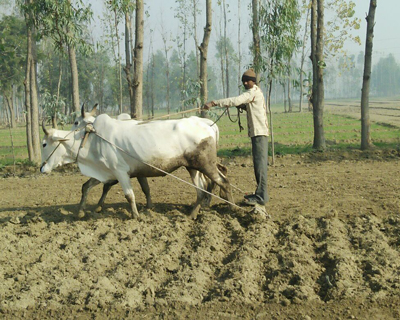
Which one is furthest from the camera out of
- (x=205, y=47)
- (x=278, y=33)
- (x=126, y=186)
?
(x=205, y=47)

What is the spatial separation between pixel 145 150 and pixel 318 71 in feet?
30.5

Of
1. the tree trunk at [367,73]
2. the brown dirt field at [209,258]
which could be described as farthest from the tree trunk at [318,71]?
the brown dirt field at [209,258]

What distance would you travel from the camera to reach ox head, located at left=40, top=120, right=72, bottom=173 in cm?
802

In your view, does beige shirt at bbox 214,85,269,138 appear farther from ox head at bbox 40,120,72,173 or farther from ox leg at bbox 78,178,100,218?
ox head at bbox 40,120,72,173

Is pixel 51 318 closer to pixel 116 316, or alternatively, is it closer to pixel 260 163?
pixel 116 316

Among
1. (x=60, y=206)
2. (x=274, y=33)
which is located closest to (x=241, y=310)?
(x=60, y=206)

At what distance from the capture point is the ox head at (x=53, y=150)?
26.3ft

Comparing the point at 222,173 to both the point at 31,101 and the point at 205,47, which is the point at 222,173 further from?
the point at 31,101

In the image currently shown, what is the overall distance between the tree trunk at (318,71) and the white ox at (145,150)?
8089 millimetres

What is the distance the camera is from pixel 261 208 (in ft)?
24.4

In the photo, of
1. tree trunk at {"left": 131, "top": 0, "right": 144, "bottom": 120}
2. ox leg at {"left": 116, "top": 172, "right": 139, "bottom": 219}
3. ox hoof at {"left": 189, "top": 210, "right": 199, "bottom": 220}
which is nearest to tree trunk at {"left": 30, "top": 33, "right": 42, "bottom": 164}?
tree trunk at {"left": 131, "top": 0, "right": 144, "bottom": 120}

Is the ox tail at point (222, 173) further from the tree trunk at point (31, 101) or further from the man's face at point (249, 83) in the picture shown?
the tree trunk at point (31, 101)

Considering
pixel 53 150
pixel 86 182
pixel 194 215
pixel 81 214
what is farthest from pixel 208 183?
pixel 53 150

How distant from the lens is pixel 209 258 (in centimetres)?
604
